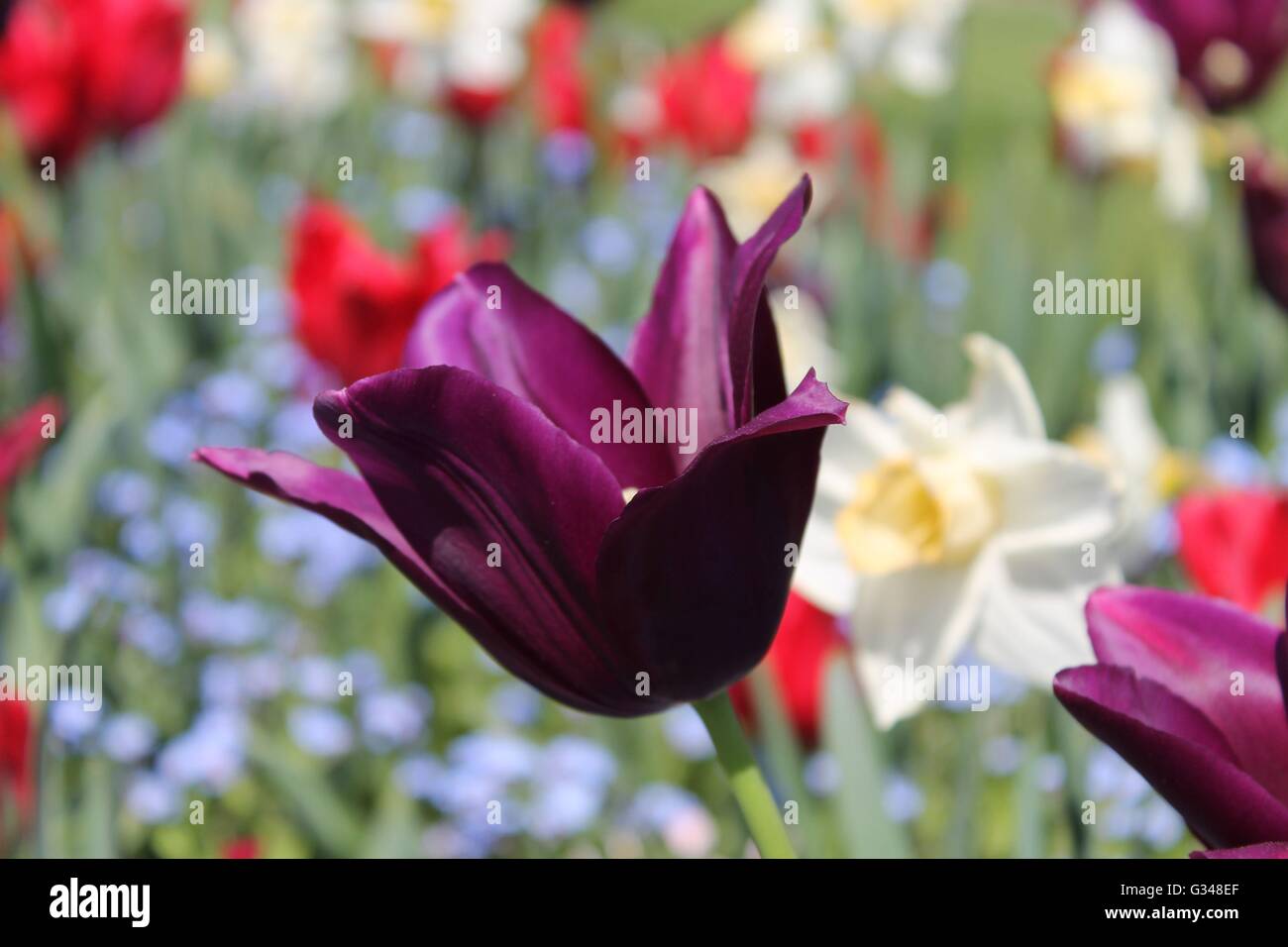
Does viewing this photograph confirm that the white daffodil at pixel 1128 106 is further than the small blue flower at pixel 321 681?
Yes

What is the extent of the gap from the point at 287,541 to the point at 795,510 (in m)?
1.17

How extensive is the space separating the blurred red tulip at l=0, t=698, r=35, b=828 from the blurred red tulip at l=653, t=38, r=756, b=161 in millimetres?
1969

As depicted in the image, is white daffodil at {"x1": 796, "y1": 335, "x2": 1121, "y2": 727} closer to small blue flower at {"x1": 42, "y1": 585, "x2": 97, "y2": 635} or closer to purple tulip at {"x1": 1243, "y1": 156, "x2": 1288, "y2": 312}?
small blue flower at {"x1": 42, "y1": 585, "x2": 97, "y2": 635}

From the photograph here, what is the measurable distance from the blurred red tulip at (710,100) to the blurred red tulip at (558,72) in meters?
0.16

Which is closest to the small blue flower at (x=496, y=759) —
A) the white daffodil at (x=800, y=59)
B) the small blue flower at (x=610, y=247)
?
the small blue flower at (x=610, y=247)

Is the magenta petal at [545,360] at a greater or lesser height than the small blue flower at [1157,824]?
greater

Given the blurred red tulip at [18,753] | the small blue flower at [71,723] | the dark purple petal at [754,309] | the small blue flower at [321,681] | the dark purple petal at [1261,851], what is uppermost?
the dark purple petal at [754,309]

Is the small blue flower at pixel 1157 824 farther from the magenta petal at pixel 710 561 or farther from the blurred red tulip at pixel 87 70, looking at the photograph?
the blurred red tulip at pixel 87 70

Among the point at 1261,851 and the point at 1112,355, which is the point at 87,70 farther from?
the point at 1261,851

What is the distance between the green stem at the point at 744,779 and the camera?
376 millimetres

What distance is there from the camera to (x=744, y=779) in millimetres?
384

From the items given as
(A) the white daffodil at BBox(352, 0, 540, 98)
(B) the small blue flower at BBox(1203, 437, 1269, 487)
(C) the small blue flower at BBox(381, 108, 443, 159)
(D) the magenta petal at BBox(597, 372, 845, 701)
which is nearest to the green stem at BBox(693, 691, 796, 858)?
(D) the magenta petal at BBox(597, 372, 845, 701)

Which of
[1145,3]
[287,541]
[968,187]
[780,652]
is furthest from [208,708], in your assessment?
[968,187]

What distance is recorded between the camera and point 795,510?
15.2 inches
